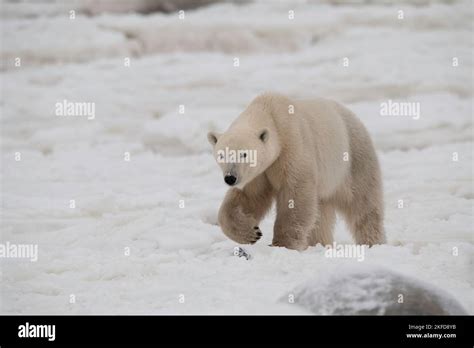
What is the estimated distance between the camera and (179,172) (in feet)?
32.0

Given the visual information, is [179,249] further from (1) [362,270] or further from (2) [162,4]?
(2) [162,4]

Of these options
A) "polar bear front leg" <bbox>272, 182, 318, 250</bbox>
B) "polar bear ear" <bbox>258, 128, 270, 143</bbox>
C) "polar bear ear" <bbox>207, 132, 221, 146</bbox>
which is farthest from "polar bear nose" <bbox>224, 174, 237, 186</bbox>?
"polar bear front leg" <bbox>272, 182, 318, 250</bbox>

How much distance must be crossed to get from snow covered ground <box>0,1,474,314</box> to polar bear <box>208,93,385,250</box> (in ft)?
1.01

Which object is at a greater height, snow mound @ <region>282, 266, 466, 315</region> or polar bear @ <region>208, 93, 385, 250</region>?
polar bear @ <region>208, 93, 385, 250</region>

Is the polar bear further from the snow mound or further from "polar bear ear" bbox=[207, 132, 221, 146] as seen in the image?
the snow mound

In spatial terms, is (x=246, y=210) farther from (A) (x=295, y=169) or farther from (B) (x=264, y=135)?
(B) (x=264, y=135)

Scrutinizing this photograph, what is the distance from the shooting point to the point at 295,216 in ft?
19.6

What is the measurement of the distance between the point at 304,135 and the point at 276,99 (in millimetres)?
390

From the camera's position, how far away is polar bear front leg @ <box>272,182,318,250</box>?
5977 mm

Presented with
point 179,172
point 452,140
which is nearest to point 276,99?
point 179,172

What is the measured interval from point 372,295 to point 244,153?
4.87 ft

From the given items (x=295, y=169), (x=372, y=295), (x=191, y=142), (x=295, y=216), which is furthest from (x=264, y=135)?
(x=191, y=142)

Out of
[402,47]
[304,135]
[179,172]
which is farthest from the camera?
[402,47]

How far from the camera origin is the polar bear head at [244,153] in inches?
217
